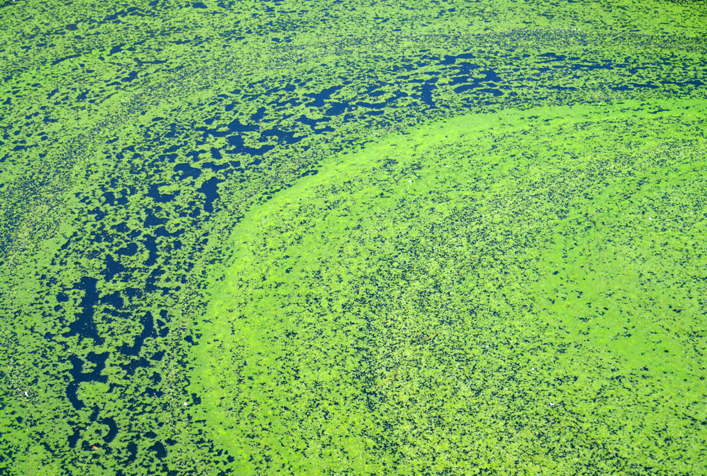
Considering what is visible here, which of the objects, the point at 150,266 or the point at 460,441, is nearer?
the point at 460,441

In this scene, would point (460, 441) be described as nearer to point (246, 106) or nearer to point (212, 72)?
point (246, 106)

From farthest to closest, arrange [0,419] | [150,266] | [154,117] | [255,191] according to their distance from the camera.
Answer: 1. [154,117]
2. [255,191]
3. [150,266]
4. [0,419]

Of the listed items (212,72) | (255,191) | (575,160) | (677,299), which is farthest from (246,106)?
(677,299)

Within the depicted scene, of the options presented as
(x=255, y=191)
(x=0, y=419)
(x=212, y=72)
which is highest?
(x=212, y=72)

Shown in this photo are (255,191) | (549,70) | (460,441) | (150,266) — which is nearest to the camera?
(460,441)

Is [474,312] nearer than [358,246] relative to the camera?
Yes
